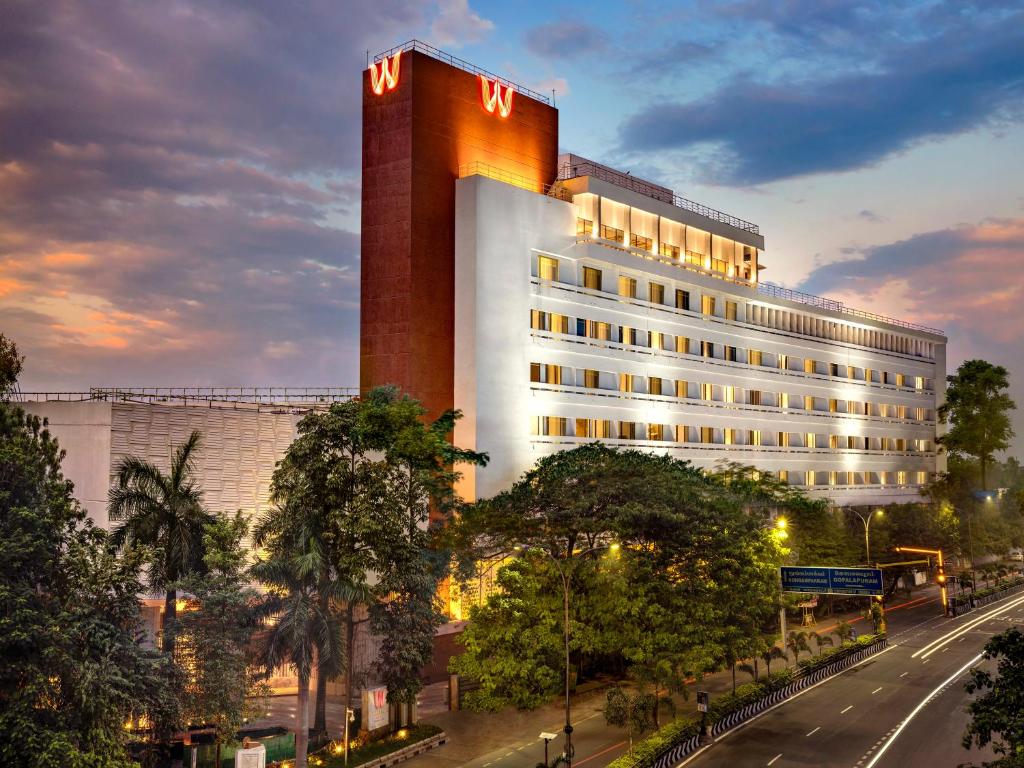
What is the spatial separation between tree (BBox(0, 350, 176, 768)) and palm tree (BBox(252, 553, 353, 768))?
8.56 metres

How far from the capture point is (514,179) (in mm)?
79312

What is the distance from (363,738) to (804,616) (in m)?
54.8

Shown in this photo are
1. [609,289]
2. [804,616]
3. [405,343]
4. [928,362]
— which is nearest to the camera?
[405,343]

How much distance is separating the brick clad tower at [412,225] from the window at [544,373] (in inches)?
169

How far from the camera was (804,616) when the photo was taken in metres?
92.2

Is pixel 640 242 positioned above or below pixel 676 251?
below

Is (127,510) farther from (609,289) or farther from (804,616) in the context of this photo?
(804,616)

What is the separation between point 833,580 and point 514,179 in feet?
130

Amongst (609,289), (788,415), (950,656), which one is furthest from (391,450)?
(788,415)

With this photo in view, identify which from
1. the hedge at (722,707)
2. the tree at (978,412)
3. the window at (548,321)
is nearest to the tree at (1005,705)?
the hedge at (722,707)

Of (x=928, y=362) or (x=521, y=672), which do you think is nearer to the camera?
(x=521, y=672)

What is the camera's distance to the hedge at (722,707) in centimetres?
4556

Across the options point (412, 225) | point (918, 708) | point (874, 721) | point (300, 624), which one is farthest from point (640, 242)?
point (300, 624)

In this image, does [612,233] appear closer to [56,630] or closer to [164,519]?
[164,519]
